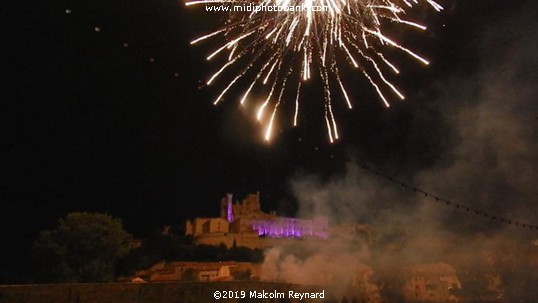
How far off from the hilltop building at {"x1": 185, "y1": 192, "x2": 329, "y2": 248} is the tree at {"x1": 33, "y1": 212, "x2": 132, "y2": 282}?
17199mm

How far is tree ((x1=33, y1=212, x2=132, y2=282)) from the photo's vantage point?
1972 cm

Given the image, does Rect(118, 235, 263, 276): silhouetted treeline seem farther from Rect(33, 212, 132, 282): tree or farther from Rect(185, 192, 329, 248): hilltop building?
Rect(33, 212, 132, 282): tree

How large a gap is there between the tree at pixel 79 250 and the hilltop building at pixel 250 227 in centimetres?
1720

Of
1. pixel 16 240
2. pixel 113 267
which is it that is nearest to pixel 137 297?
pixel 113 267

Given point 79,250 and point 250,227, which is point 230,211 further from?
point 79,250

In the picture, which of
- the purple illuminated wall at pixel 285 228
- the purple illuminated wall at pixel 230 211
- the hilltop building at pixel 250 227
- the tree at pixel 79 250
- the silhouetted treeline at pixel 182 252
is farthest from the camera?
the purple illuminated wall at pixel 230 211

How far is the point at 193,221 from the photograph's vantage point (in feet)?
138

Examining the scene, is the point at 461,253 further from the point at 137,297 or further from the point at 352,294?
the point at 137,297

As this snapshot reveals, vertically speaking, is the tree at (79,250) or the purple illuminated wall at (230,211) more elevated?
the purple illuminated wall at (230,211)

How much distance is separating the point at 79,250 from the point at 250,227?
80.1 feet

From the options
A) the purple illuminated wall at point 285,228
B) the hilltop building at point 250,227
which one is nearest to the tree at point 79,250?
the hilltop building at point 250,227

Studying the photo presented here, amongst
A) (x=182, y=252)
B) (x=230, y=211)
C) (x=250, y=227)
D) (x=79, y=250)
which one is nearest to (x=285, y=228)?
(x=250, y=227)

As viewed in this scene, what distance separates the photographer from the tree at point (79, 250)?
19.7 metres

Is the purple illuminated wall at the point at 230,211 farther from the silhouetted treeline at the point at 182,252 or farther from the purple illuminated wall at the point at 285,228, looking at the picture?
the silhouetted treeline at the point at 182,252
